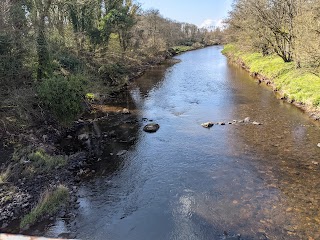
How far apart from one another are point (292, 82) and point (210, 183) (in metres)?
18.8

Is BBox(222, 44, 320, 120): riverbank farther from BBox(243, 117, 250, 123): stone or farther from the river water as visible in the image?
BBox(243, 117, 250, 123): stone

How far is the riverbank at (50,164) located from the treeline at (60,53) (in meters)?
1.30

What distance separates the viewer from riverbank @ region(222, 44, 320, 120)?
73.6 feet

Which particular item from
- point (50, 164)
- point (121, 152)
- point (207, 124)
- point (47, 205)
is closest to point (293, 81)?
point (207, 124)

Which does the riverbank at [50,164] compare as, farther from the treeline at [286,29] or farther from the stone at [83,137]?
the treeline at [286,29]

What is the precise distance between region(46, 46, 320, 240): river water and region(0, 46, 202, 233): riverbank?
68 cm

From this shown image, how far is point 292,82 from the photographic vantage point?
90.0 feet

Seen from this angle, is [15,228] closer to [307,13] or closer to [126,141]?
[126,141]

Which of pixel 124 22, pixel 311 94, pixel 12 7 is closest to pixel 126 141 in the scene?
pixel 12 7

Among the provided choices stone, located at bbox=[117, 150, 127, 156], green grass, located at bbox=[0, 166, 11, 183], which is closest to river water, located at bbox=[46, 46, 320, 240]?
stone, located at bbox=[117, 150, 127, 156]

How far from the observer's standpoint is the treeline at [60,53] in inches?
638

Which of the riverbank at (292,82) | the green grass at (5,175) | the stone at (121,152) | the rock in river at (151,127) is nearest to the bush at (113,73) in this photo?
the rock in river at (151,127)

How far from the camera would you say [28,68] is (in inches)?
727

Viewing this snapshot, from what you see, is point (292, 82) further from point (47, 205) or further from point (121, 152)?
point (47, 205)
